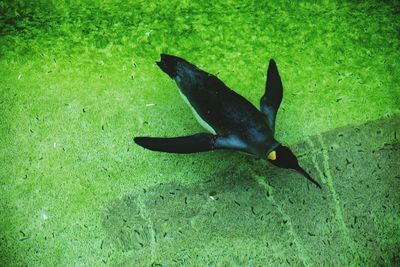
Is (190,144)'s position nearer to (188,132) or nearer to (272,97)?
(188,132)

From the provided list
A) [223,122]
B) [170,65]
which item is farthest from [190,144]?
[170,65]

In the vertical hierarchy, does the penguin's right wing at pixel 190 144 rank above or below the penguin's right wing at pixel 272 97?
below

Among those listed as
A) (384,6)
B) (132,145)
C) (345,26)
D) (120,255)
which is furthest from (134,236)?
(384,6)

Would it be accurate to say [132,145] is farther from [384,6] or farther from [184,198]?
[384,6]

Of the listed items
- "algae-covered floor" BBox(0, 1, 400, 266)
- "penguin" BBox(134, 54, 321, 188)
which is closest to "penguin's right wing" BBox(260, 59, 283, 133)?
"penguin" BBox(134, 54, 321, 188)

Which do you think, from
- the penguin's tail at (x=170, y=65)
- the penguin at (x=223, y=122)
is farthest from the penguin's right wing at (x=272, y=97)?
the penguin's tail at (x=170, y=65)

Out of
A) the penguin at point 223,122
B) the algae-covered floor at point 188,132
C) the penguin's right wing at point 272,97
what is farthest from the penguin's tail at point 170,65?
the penguin's right wing at point 272,97

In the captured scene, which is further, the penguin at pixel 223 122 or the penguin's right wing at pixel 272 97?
the penguin's right wing at pixel 272 97

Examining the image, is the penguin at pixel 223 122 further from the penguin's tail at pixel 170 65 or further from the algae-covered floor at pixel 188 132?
the algae-covered floor at pixel 188 132
